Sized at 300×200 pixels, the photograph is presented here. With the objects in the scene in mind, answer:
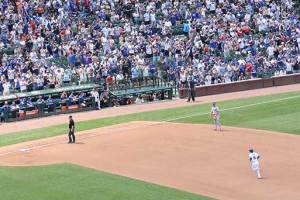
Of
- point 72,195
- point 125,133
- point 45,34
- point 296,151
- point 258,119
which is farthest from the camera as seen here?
point 45,34

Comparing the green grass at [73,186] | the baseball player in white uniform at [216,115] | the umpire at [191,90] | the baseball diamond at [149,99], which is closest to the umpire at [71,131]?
the baseball diamond at [149,99]

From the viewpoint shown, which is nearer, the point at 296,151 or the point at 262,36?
the point at 296,151

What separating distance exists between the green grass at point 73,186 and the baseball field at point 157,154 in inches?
1.3

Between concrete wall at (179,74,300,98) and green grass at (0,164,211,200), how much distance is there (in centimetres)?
2060

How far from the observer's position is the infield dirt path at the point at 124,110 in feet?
122

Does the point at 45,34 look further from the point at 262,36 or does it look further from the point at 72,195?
the point at 72,195

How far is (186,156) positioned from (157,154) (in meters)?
1.32

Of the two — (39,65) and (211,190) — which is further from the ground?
(39,65)

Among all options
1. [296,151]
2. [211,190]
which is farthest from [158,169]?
[296,151]

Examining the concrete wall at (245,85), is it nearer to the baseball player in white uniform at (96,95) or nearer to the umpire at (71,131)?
the baseball player in white uniform at (96,95)

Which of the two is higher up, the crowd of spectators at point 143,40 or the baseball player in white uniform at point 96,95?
the crowd of spectators at point 143,40

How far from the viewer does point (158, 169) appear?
85.0ft

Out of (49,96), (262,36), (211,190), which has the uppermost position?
(262,36)

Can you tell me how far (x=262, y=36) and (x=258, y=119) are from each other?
19617mm
